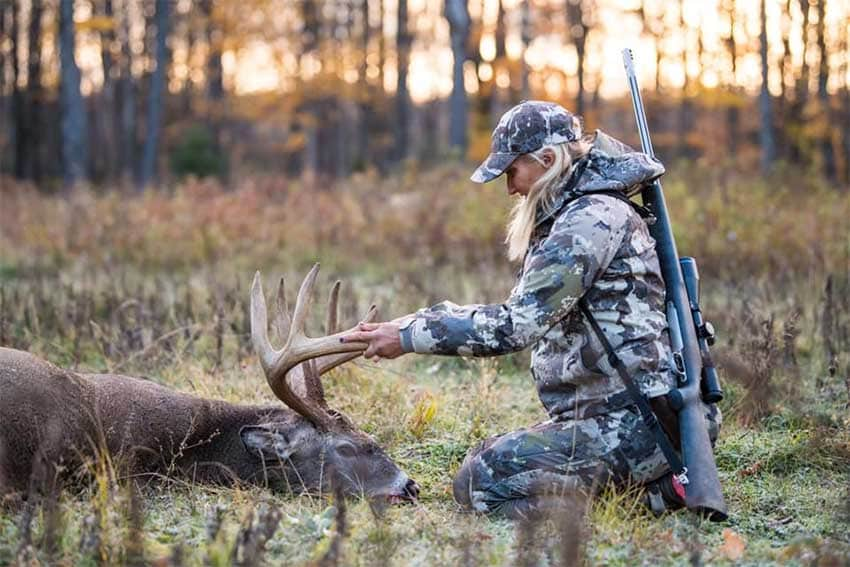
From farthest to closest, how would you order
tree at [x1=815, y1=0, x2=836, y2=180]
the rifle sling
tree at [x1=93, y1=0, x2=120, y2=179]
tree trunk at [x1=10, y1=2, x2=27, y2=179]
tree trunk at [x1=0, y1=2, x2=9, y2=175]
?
1. tree trunk at [x1=0, y1=2, x2=9, y2=175]
2. tree at [x1=93, y1=0, x2=120, y2=179]
3. tree trunk at [x1=10, y1=2, x2=27, y2=179]
4. tree at [x1=815, y1=0, x2=836, y2=180]
5. the rifle sling

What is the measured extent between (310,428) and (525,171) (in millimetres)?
1712

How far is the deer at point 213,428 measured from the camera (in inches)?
207

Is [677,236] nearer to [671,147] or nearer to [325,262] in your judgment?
[325,262]

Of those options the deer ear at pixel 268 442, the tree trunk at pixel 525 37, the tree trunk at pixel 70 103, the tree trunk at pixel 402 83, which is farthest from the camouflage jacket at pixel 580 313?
the tree trunk at pixel 402 83

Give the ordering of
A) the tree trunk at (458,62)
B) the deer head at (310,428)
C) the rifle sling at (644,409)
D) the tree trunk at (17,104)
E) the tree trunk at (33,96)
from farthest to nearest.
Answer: the tree trunk at (17,104)
the tree trunk at (33,96)
the tree trunk at (458,62)
the deer head at (310,428)
the rifle sling at (644,409)

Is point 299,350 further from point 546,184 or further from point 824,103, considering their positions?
point 824,103

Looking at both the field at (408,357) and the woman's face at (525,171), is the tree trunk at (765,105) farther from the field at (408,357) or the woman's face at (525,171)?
the woman's face at (525,171)

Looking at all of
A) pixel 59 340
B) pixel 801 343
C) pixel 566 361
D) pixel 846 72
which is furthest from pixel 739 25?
pixel 566 361

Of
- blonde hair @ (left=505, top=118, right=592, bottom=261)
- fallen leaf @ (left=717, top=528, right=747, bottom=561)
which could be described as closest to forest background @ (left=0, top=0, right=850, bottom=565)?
fallen leaf @ (left=717, top=528, right=747, bottom=561)

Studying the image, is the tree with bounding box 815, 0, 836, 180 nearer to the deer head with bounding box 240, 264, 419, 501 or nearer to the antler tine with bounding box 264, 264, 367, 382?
the deer head with bounding box 240, 264, 419, 501

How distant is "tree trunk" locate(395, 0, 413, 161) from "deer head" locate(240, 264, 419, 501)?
26.3 meters

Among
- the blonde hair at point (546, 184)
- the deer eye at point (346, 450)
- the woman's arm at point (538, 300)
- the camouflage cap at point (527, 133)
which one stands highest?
the camouflage cap at point (527, 133)

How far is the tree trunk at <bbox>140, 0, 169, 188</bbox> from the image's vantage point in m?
27.7

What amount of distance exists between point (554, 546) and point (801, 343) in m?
4.88
